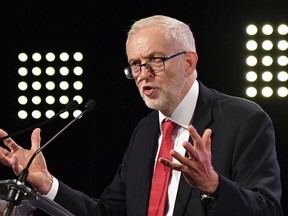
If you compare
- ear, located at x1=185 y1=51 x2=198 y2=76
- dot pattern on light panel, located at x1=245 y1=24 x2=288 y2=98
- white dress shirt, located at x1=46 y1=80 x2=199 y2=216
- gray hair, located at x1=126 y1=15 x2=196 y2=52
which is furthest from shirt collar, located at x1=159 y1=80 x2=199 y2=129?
dot pattern on light panel, located at x1=245 y1=24 x2=288 y2=98

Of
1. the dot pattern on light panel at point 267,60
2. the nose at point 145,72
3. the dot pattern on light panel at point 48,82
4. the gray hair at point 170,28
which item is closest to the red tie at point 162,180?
the nose at point 145,72

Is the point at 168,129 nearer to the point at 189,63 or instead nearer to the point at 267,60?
the point at 189,63

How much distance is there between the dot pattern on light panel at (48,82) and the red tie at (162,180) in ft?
4.68

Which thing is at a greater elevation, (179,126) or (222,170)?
(179,126)

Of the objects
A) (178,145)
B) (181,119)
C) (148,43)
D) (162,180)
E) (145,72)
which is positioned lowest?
(162,180)

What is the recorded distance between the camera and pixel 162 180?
2.85 meters

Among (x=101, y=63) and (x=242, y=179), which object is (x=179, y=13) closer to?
(x=101, y=63)

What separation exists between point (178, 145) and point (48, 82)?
160 centimetres

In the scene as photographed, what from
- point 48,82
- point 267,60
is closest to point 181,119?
point 267,60

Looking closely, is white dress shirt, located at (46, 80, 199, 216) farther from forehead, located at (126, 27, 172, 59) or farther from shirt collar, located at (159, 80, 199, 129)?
forehead, located at (126, 27, 172, 59)

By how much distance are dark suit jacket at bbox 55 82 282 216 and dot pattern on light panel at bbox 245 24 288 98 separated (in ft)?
3.55

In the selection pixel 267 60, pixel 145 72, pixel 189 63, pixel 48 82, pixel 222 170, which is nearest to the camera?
pixel 222 170

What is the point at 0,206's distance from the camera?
89.0 inches

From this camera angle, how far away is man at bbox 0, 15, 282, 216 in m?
2.60
